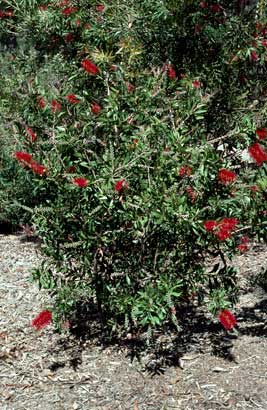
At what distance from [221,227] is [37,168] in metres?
1.14

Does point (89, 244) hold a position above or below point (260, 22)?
below

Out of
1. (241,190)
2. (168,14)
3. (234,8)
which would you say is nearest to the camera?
(241,190)

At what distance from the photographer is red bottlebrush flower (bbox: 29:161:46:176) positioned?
4.27 meters

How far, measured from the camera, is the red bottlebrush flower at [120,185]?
4.06 m

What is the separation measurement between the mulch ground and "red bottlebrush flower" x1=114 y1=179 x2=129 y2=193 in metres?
1.29

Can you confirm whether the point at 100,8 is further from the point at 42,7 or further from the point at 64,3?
the point at 42,7

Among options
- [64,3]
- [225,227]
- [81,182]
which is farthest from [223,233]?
[64,3]

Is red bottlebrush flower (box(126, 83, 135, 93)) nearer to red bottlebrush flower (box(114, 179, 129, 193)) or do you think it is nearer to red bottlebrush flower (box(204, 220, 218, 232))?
red bottlebrush flower (box(114, 179, 129, 193))

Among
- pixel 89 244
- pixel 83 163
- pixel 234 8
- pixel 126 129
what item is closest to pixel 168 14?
pixel 234 8

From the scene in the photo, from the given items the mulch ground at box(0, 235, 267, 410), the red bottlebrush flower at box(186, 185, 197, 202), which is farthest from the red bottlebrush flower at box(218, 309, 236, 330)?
the red bottlebrush flower at box(186, 185, 197, 202)

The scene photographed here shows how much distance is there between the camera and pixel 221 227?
13.6ft

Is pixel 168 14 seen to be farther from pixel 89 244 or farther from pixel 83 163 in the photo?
pixel 89 244

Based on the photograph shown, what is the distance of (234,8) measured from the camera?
214 inches

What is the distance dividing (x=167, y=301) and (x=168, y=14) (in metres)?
2.04
